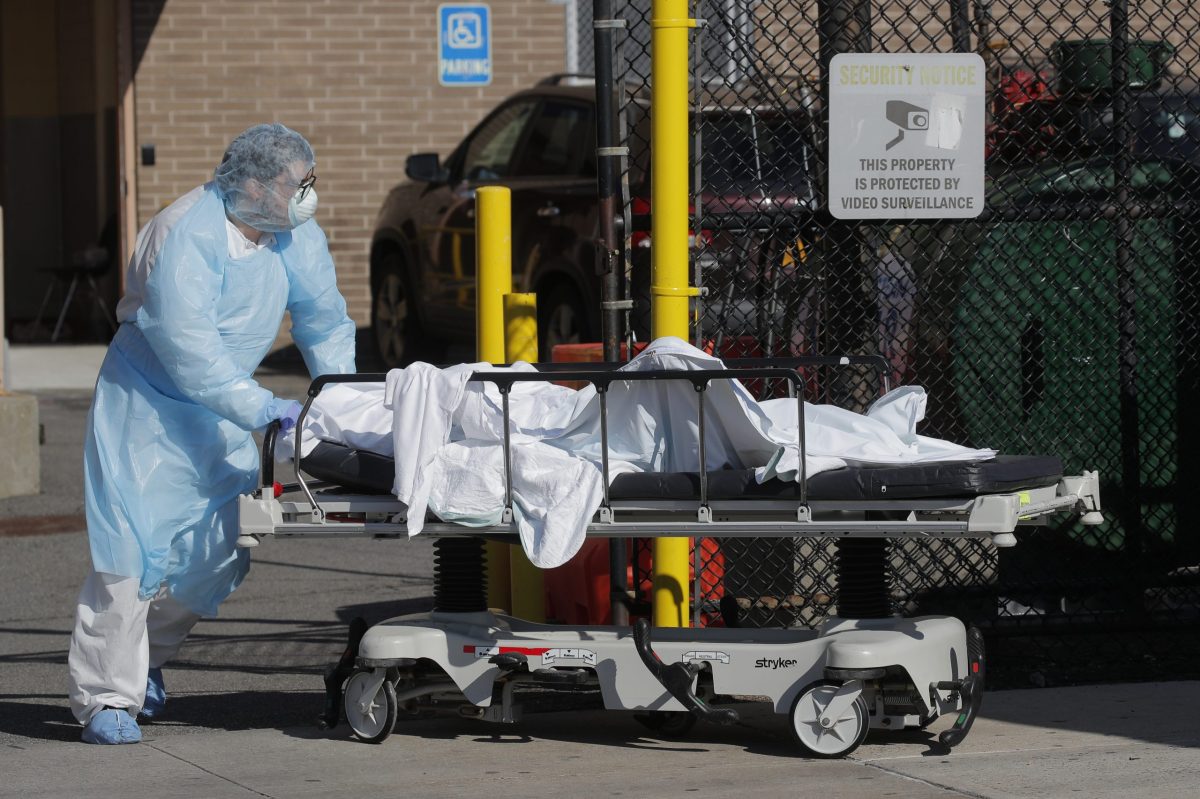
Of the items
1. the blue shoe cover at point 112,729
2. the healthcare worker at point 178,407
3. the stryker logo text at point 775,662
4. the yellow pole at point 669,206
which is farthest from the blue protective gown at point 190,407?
the stryker logo text at point 775,662

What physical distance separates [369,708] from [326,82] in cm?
1156

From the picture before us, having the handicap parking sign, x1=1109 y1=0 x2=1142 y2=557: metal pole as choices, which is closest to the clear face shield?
x1=1109 y1=0 x2=1142 y2=557: metal pole

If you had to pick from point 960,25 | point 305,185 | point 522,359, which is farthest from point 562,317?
point 305,185

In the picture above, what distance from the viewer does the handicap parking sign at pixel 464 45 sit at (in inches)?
634

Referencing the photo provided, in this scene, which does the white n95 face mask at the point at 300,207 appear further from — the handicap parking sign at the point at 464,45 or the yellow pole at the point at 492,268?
the handicap parking sign at the point at 464,45

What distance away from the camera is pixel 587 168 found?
11430 millimetres

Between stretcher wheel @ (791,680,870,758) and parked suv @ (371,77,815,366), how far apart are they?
4017 millimetres

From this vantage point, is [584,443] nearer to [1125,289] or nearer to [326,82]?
[1125,289]

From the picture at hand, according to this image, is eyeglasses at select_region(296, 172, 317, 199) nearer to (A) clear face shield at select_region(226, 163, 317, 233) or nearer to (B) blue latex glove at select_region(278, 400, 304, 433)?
(A) clear face shield at select_region(226, 163, 317, 233)

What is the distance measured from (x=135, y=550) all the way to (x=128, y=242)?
11630 millimetres

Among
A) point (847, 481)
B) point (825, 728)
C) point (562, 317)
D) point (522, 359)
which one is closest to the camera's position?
point (847, 481)

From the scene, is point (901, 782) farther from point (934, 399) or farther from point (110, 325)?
point (110, 325)

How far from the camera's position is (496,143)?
12.7 meters

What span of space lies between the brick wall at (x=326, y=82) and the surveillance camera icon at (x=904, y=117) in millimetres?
10562
